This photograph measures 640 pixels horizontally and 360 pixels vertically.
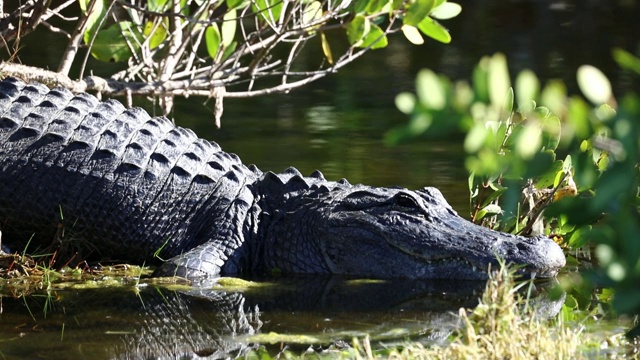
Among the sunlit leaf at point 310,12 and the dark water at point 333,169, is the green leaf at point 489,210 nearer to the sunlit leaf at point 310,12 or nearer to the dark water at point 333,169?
the dark water at point 333,169

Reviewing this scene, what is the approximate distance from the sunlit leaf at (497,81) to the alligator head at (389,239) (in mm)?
3090

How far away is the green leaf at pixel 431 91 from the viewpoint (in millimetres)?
1961

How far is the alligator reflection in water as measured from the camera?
389 cm

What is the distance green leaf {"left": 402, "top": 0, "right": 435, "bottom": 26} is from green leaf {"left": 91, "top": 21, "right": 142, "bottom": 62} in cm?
159

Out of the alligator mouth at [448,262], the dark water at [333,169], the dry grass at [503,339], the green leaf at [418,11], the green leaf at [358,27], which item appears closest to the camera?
the dry grass at [503,339]

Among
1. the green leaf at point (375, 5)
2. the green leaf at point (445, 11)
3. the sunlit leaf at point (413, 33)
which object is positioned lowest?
the sunlit leaf at point (413, 33)

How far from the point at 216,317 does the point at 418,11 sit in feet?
8.20

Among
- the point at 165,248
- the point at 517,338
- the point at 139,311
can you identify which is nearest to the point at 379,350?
the point at 517,338

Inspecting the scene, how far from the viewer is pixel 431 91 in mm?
1987

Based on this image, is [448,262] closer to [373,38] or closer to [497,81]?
[373,38]

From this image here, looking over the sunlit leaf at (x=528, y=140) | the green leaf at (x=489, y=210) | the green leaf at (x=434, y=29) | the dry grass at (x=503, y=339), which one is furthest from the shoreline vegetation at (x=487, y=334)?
the green leaf at (x=434, y=29)

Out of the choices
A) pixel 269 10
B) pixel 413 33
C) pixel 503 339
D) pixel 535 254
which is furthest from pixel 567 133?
pixel 413 33

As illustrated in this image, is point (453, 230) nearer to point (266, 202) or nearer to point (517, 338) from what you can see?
point (266, 202)

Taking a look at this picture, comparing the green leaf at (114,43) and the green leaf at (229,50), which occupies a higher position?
the green leaf at (114,43)
